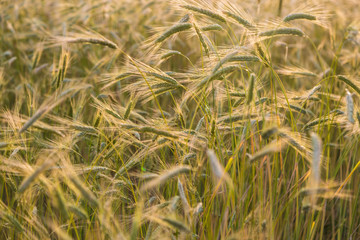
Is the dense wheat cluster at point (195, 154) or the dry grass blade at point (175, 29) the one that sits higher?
the dry grass blade at point (175, 29)

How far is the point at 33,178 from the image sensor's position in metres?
1.08

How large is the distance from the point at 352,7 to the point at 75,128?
4.49m

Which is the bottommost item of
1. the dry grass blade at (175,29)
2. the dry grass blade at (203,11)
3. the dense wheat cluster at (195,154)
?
the dense wheat cluster at (195,154)

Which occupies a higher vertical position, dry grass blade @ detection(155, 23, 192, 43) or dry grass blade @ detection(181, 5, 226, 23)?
dry grass blade @ detection(181, 5, 226, 23)

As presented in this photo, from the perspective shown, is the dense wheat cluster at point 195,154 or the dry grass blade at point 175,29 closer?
the dense wheat cluster at point 195,154

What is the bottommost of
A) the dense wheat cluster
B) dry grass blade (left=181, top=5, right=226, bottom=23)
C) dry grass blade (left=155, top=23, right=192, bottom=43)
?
the dense wheat cluster

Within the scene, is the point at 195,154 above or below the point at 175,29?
below

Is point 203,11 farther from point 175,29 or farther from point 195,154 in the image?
point 195,154

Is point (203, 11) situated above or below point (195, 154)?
above

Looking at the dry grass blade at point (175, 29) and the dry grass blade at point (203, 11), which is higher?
the dry grass blade at point (203, 11)

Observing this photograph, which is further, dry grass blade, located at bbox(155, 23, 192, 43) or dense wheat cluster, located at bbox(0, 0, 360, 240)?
dry grass blade, located at bbox(155, 23, 192, 43)

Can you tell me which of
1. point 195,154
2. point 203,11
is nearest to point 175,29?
point 203,11

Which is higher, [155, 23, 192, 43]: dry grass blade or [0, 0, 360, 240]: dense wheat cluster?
[155, 23, 192, 43]: dry grass blade

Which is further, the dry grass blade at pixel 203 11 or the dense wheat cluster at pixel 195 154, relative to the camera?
the dry grass blade at pixel 203 11
